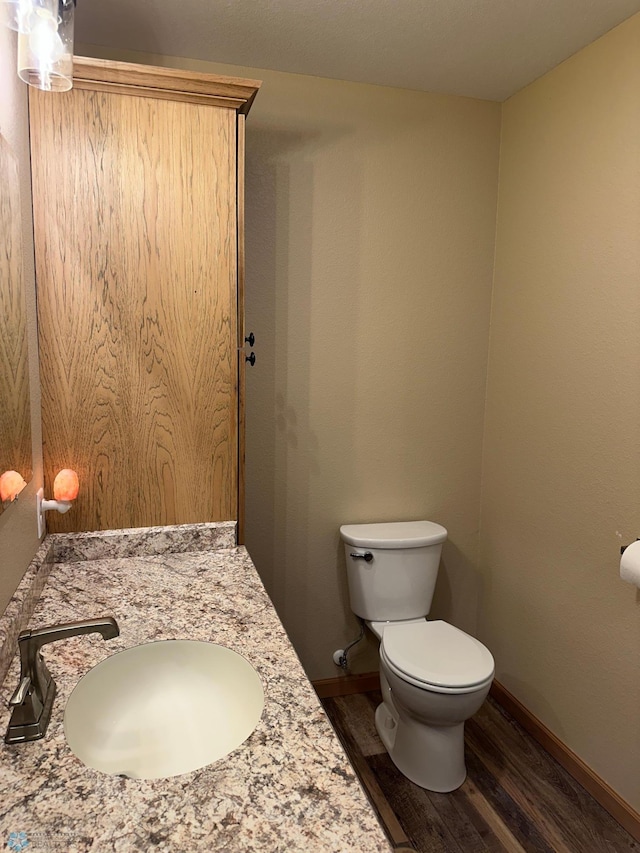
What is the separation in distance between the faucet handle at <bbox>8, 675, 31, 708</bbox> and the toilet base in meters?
1.52

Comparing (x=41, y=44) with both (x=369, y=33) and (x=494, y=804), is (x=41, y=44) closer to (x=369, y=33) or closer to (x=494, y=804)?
(x=369, y=33)

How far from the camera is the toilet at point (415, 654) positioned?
194 centimetres

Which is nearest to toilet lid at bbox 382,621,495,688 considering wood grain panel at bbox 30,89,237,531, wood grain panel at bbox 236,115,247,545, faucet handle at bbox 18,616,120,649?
wood grain panel at bbox 236,115,247,545

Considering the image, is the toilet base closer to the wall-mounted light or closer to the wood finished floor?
the wood finished floor

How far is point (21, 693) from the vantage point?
926 mm

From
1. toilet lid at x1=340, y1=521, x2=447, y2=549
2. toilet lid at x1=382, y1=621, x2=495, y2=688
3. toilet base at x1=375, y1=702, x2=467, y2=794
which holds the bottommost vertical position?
toilet base at x1=375, y1=702, x2=467, y2=794

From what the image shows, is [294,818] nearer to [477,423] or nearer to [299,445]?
[299,445]

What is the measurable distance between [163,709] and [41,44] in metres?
1.35

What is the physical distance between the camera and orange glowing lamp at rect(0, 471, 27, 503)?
118 cm

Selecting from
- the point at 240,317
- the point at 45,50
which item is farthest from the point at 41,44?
the point at 240,317

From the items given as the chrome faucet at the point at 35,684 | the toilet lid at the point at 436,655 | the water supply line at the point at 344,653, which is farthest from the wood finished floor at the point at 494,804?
the chrome faucet at the point at 35,684

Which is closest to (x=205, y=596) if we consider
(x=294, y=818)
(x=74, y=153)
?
(x=294, y=818)

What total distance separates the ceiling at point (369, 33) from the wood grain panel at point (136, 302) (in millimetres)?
382

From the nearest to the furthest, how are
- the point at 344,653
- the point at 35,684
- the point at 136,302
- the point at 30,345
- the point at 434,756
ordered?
the point at 35,684
the point at 30,345
the point at 136,302
the point at 434,756
the point at 344,653
